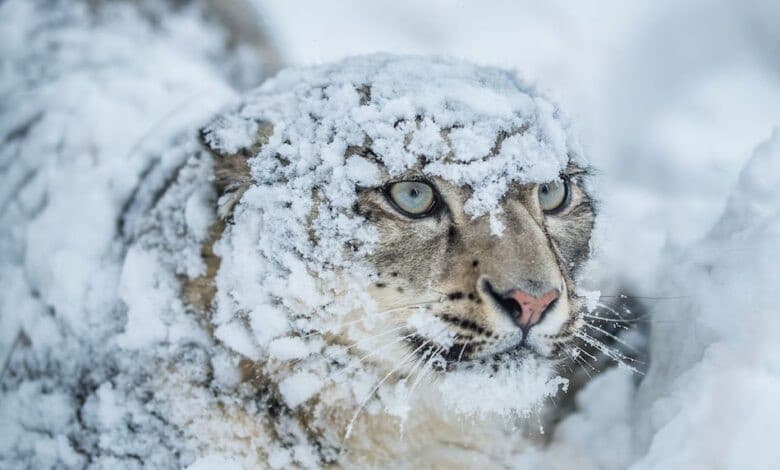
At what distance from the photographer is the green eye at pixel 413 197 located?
5.71ft

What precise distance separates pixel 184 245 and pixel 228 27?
1917 millimetres

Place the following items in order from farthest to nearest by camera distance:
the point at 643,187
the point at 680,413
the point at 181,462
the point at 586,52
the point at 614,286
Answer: the point at 586,52, the point at 643,187, the point at 614,286, the point at 181,462, the point at 680,413

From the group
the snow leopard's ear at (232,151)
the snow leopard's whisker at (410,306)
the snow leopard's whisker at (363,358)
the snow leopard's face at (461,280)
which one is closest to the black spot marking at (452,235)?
the snow leopard's face at (461,280)

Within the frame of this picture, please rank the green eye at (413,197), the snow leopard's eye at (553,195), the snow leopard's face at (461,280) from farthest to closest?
the snow leopard's eye at (553,195), the green eye at (413,197), the snow leopard's face at (461,280)

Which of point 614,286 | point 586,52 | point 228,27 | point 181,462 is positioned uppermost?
point 586,52

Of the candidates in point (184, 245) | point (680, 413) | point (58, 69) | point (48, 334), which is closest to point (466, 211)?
point (680, 413)

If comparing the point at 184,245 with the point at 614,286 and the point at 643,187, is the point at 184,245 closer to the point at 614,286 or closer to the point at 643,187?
the point at 614,286

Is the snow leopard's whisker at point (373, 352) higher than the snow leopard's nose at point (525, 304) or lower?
lower

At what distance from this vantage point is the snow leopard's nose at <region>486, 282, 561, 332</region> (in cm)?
160

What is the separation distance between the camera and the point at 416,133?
1.68m

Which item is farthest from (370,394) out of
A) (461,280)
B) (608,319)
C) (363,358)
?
(608,319)

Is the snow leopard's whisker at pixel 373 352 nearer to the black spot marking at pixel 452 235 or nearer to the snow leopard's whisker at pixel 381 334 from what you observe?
the snow leopard's whisker at pixel 381 334

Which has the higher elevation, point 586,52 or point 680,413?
point 586,52

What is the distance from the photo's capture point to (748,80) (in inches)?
111
